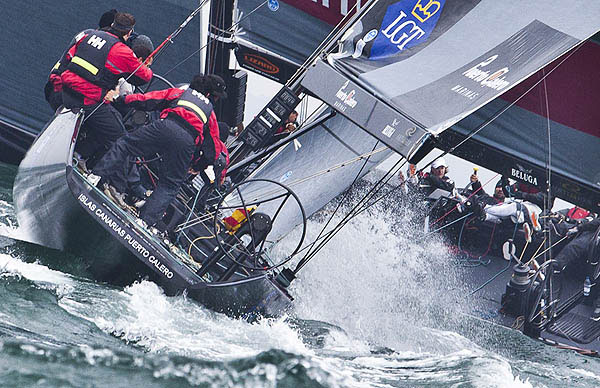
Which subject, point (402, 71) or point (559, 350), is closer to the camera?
point (402, 71)

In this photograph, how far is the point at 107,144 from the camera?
655 centimetres

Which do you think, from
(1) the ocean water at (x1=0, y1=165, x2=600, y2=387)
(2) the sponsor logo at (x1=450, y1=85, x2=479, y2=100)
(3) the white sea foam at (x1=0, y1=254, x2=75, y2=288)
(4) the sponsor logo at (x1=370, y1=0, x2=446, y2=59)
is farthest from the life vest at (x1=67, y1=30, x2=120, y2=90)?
(2) the sponsor logo at (x1=450, y1=85, x2=479, y2=100)

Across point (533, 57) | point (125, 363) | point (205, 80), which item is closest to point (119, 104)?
point (205, 80)

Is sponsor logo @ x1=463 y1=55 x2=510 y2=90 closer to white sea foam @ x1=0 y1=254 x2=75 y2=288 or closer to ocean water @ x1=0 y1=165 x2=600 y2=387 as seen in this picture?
ocean water @ x1=0 y1=165 x2=600 y2=387

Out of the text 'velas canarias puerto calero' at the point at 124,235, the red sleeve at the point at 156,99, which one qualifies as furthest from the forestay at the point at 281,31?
the text 'velas canarias puerto calero' at the point at 124,235

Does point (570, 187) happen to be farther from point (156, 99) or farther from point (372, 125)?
point (156, 99)

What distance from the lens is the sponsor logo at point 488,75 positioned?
644 cm

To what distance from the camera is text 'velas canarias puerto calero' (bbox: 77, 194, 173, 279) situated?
579cm

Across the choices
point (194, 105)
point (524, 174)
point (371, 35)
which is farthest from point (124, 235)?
point (524, 174)

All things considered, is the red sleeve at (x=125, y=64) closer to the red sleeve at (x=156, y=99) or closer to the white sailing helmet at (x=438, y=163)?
the red sleeve at (x=156, y=99)

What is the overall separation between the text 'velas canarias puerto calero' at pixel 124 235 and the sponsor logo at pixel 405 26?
72.0 inches

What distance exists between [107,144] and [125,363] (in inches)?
83.7

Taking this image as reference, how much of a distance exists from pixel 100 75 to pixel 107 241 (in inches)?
44.8

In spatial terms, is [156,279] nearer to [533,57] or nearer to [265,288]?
[265,288]
